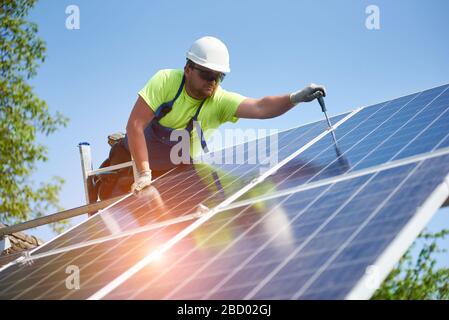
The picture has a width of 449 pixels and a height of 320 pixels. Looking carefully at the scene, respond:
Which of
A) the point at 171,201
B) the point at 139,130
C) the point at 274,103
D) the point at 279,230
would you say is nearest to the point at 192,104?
the point at 139,130

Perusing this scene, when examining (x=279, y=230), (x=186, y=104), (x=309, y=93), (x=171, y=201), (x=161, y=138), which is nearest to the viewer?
(x=279, y=230)

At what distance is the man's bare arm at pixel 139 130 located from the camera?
22.8 ft

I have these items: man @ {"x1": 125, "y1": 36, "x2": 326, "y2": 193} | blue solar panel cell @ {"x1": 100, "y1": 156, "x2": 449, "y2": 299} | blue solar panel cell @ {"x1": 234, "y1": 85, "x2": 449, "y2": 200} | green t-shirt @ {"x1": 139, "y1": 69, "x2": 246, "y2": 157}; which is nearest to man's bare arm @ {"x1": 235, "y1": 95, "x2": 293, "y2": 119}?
man @ {"x1": 125, "y1": 36, "x2": 326, "y2": 193}

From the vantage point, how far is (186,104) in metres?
7.30

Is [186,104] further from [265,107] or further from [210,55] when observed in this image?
[265,107]

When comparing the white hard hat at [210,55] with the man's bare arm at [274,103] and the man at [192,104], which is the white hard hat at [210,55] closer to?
the man at [192,104]

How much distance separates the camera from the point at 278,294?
282 centimetres

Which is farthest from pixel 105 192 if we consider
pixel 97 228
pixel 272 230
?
pixel 272 230

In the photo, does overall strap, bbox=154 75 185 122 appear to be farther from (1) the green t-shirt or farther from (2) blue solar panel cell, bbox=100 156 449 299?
(2) blue solar panel cell, bbox=100 156 449 299

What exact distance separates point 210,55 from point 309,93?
1.28 meters

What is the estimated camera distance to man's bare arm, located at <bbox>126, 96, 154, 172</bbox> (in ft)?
22.8

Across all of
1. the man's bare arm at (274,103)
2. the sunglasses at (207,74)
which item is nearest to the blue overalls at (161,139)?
the sunglasses at (207,74)
